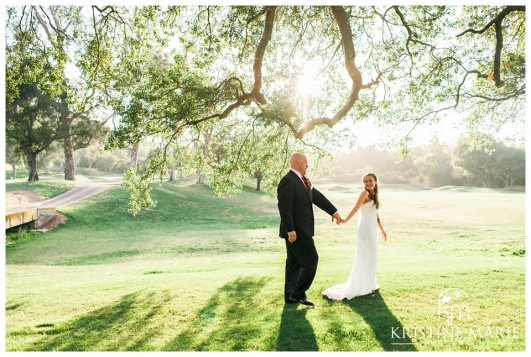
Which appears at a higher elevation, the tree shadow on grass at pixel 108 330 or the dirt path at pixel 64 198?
the tree shadow on grass at pixel 108 330

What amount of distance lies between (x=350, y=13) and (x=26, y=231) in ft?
69.3

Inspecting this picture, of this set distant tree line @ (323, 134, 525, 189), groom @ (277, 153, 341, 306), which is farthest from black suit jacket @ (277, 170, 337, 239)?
distant tree line @ (323, 134, 525, 189)

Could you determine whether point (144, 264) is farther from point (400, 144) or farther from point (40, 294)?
point (400, 144)

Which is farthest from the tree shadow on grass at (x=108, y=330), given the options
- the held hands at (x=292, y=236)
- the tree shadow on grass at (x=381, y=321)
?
the tree shadow on grass at (x=381, y=321)

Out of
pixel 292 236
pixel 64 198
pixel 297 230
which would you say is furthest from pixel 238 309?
pixel 64 198

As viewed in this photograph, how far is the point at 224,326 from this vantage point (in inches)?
234

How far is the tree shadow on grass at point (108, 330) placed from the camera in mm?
5477

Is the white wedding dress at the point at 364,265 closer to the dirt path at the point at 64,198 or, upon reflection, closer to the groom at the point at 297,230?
the groom at the point at 297,230

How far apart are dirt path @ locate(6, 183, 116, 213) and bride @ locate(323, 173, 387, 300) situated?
26897 millimetres

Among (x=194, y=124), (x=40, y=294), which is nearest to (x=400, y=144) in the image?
(x=194, y=124)

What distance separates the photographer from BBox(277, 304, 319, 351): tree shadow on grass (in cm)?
516

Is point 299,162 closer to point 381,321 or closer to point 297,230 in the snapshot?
point 297,230

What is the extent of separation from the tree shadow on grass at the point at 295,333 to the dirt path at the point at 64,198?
2697 centimetres

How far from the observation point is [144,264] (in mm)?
14711
